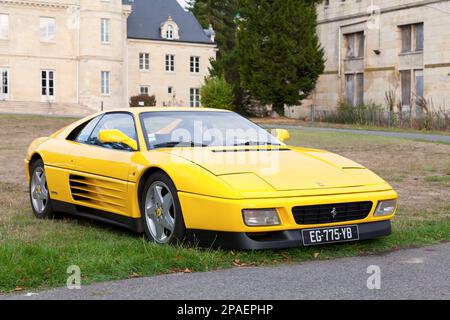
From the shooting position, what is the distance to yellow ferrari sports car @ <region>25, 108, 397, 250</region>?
6.25 m

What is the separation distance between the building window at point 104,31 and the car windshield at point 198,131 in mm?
51464

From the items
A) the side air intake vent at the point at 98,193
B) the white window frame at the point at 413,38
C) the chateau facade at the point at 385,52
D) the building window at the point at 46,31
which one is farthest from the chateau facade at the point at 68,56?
the side air intake vent at the point at 98,193

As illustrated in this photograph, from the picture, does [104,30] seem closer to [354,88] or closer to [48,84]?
[48,84]

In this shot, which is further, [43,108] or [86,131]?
[43,108]

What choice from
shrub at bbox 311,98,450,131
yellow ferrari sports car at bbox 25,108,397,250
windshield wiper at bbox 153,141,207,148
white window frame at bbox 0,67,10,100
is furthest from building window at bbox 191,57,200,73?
windshield wiper at bbox 153,141,207,148

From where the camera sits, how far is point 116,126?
26.4ft

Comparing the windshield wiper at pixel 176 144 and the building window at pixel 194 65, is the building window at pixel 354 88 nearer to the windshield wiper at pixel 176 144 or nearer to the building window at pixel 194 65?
the building window at pixel 194 65

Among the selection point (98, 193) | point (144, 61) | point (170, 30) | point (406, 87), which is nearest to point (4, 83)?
point (144, 61)

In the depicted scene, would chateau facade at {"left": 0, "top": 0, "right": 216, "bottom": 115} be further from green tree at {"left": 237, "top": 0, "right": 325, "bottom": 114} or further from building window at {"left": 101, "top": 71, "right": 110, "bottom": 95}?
green tree at {"left": 237, "top": 0, "right": 325, "bottom": 114}

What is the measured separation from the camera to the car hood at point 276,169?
6406mm

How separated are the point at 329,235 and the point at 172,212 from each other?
1.42 m

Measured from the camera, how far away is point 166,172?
22.0ft

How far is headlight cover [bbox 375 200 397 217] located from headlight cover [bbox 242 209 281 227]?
1111 mm
